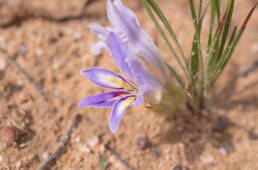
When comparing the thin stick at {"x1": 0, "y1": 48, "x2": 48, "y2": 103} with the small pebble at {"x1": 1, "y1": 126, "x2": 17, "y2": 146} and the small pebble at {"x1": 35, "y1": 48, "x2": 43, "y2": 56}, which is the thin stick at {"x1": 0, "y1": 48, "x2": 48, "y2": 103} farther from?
the small pebble at {"x1": 1, "y1": 126, "x2": 17, "y2": 146}

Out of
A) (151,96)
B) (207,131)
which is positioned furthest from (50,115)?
(207,131)

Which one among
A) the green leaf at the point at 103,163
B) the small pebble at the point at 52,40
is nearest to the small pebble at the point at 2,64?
the small pebble at the point at 52,40

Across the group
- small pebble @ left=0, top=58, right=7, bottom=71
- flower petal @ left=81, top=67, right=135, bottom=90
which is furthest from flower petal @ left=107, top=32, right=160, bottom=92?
small pebble @ left=0, top=58, right=7, bottom=71

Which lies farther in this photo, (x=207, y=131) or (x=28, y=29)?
(x=28, y=29)

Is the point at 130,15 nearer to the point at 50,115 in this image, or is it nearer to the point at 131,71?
the point at 131,71

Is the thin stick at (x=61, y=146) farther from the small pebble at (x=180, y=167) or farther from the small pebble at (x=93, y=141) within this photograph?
the small pebble at (x=180, y=167)

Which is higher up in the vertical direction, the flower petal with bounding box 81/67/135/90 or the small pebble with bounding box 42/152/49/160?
the flower petal with bounding box 81/67/135/90
